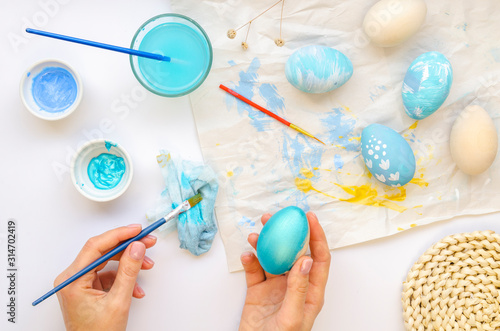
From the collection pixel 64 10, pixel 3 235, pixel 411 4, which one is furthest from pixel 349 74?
pixel 3 235

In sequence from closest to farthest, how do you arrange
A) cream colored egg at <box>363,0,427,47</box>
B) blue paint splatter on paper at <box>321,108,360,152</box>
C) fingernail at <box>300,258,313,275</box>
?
fingernail at <box>300,258,313,275</box> → cream colored egg at <box>363,0,427,47</box> → blue paint splatter on paper at <box>321,108,360,152</box>

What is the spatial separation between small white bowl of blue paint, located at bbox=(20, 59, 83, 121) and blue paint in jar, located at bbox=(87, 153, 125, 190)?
0.45 feet

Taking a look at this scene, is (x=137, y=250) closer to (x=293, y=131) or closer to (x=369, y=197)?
(x=293, y=131)

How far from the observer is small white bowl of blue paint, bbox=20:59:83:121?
0.96m

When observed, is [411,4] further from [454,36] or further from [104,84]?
[104,84]

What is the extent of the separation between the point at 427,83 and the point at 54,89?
853 millimetres

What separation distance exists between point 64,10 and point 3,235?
1.82ft

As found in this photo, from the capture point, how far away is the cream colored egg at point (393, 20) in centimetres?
93

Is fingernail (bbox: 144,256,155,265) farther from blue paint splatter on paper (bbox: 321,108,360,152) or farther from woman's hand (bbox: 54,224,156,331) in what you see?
blue paint splatter on paper (bbox: 321,108,360,152)

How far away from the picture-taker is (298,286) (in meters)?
0.83

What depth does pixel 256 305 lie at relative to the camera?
1.00 meters

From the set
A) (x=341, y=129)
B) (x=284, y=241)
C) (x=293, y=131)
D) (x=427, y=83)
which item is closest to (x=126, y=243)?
(x=284, y=241)

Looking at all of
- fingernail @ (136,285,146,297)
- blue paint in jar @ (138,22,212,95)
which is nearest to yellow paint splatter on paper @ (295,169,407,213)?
blue paint in jar @ (138,22,212,95)

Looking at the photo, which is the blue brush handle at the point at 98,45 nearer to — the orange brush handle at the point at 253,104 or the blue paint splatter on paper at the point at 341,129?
the orange brush handle at the point at 253,104
